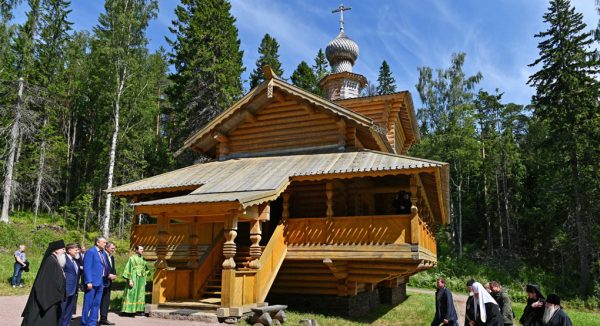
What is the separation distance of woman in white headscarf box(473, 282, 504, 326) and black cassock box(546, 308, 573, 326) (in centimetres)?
127

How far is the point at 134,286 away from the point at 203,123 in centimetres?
1932

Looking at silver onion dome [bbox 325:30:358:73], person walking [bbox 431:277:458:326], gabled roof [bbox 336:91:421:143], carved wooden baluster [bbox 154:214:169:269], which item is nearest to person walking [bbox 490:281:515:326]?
person walking [bbox 431:277:458:326]

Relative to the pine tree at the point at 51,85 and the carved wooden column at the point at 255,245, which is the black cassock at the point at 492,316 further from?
the pine tree at the point at 51,85

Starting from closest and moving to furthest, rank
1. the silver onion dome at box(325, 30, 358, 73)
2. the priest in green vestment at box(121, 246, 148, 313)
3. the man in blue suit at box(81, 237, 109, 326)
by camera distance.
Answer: the man in blue suit at box(81, 237, 109, 326) → the priest in green vestment at box(121, 246, 148, 313) → the silver onion dome at box(325, 30, 358, 73)

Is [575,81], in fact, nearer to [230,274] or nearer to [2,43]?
[230,274]

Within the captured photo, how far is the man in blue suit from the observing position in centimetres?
833

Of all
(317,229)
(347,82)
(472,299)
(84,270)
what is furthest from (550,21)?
(84,270)

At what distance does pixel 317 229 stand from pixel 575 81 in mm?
22559

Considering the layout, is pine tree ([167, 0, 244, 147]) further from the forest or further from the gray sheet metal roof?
the gray sheet metal roof

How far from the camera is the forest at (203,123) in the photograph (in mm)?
27562

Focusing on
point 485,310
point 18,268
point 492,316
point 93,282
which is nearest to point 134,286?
point 93,282

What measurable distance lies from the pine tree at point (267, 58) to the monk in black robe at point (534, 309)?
36.8m

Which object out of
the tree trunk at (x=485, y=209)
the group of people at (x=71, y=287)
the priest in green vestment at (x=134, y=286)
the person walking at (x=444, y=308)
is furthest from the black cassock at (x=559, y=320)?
the tree trunk at (x=485, y=209)

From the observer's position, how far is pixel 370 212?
15594 mm
